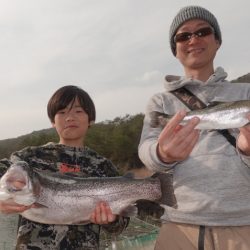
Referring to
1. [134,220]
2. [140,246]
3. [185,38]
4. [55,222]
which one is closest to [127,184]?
[55,222]

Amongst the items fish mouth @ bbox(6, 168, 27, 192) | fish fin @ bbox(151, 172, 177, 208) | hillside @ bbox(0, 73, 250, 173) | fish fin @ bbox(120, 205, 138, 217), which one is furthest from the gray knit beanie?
hillside @ bbox(0, 73, 250, 173)

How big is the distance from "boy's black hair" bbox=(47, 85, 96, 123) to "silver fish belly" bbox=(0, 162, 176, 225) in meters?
1.19

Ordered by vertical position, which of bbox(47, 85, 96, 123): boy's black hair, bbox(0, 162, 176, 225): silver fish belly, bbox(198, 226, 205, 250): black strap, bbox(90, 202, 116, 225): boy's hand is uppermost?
bbox(47, 85, 96, 123): boy's black hair

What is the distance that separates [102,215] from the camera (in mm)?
5078

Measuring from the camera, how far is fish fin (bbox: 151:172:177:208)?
4.59 metres

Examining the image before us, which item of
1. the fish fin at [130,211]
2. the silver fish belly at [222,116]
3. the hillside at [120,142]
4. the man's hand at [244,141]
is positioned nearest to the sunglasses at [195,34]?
the silver fish belly at [222,116]

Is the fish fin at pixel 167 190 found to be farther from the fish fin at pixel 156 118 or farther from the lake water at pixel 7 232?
the lake water at pixel 7 232

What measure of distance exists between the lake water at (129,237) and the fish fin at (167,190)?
14.3 ft

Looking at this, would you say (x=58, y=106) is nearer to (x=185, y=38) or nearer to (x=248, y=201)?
(x=185, y=38)

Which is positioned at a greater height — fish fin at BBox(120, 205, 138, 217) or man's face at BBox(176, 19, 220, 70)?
man's face at BBox(176, 19, 220, 70)

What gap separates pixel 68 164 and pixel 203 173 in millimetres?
2077

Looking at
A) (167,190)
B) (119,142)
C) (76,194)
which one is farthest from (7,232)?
(119,142)

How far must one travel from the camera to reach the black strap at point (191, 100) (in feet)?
15.2

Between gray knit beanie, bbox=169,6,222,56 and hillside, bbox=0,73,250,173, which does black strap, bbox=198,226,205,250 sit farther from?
hillside, bbox=0,73,250,173
